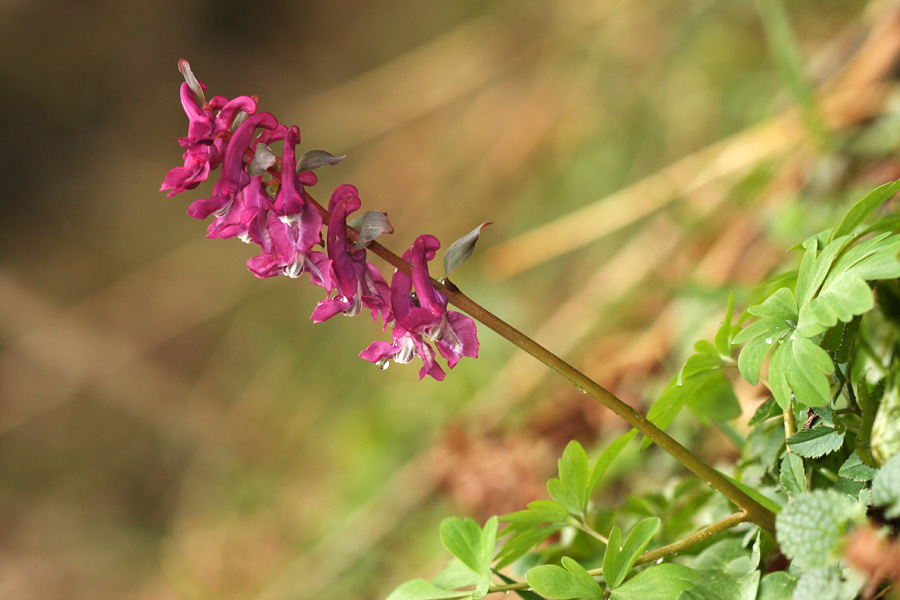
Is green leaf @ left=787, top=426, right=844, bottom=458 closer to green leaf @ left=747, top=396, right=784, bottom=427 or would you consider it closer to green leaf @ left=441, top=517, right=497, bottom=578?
green leaf @ left=747, top=396, right=784, bottom=427

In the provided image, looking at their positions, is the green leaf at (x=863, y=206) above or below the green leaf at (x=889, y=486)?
above

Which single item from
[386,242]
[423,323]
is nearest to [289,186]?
[423,323]

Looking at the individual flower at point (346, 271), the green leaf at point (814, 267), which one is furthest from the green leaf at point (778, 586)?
the individual flower at point (346, 271)

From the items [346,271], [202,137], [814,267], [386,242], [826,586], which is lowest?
[826,586]

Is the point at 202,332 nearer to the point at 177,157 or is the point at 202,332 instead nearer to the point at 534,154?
the point at 177,157

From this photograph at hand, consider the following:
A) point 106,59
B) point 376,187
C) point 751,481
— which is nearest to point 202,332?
point 376,187

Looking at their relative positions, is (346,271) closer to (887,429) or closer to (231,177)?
(231,177)

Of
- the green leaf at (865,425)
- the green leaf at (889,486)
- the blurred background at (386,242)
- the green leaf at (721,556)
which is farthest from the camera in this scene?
the blurred background at (386,242)

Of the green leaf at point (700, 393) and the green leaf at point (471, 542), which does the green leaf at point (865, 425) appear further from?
the green leaf at point (471, 542)
